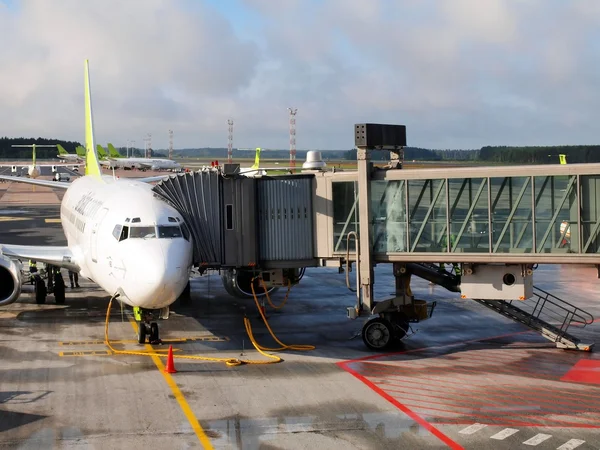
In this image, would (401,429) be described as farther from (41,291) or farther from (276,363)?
(41,291)

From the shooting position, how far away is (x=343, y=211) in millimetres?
27828

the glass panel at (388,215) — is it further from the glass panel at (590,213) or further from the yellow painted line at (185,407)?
the yellow painted line at (185,407)

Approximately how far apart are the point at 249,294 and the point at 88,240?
24.2 ft

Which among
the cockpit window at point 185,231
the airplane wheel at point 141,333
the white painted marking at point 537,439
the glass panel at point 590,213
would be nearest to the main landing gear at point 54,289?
the airplane wheel at point 141,333

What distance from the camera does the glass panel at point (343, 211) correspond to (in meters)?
27.5

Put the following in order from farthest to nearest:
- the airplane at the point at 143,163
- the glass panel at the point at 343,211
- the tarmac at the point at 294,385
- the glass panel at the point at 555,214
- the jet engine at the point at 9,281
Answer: the airplane at the point at 143,163, the jet engine at the point at 9,281, the glass panel at the point at 343,211, the glass panel at the point at 555,214, the tarmac at the point at 294,385

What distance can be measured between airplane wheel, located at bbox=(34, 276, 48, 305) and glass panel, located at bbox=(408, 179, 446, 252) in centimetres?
1767

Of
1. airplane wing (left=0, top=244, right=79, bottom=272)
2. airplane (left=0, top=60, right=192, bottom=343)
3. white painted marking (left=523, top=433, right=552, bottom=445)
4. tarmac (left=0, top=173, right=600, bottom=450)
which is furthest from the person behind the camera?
airplane wing (left=0, top=244, right=79, bottom=272)

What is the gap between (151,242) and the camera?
2509 cm

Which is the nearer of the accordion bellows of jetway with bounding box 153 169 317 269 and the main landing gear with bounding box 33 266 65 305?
the accordion bellows of jetway with bounding box 153 169 317 269

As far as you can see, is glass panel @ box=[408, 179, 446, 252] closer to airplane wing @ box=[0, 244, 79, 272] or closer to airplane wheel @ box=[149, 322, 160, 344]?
airplane wheel @ box=[149, 322, 160, 344]

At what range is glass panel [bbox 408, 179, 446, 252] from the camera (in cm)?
2609

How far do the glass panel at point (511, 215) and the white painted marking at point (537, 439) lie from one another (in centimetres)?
820

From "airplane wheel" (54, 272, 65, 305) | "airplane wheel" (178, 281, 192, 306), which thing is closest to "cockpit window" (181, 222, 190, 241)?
"airplane wheel" (178, 281, 192, 306)
